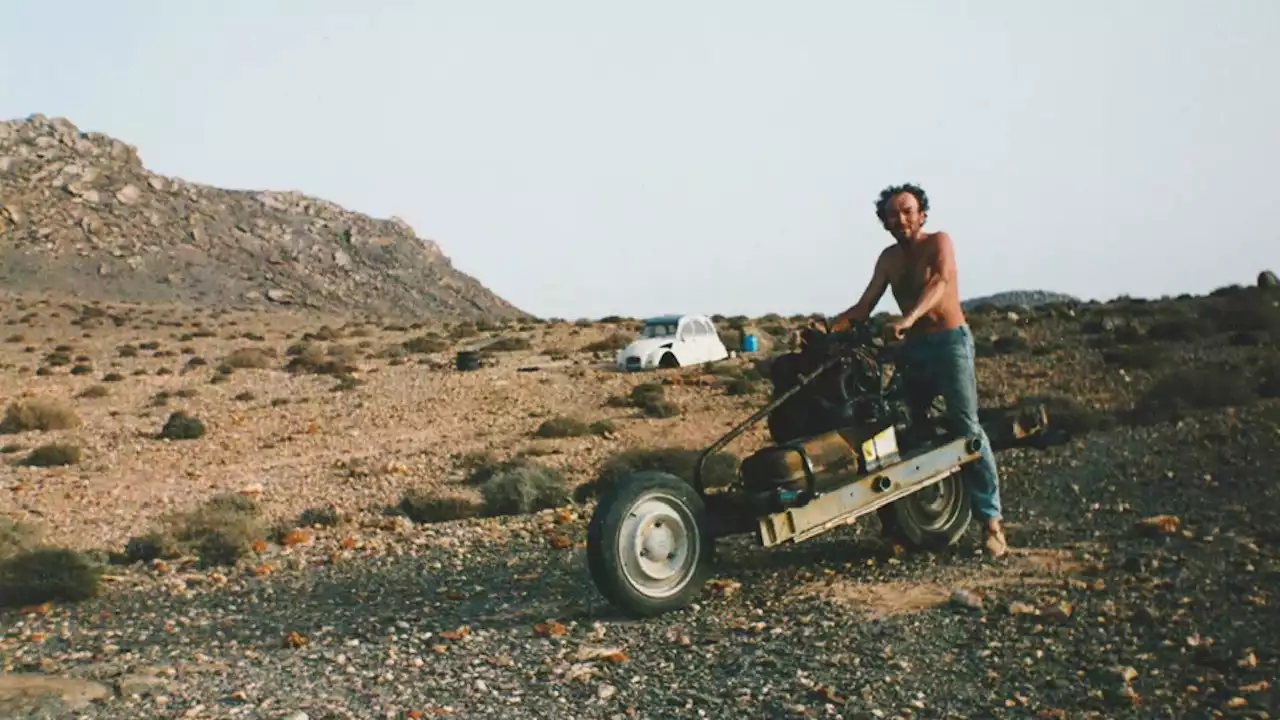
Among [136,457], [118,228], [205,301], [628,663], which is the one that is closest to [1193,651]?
[628,663]

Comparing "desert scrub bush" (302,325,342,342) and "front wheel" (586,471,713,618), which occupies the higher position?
"desert scrub bush" (302,325,342,342)

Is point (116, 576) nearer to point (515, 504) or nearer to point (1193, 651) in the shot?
point (515, 504)

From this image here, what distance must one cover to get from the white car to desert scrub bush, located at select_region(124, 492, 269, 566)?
763 inches

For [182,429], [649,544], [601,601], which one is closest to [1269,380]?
[601,601]

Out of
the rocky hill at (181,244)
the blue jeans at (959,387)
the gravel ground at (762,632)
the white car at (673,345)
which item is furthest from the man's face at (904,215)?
the rocky hill at (181,244)

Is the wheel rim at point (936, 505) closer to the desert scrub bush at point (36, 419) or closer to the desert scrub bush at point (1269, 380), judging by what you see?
the desert scrub bush at point (1269, 380)

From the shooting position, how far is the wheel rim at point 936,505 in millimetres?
7949

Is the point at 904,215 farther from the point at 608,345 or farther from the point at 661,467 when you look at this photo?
the point at 608,345

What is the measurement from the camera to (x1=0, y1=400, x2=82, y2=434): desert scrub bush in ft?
78.6

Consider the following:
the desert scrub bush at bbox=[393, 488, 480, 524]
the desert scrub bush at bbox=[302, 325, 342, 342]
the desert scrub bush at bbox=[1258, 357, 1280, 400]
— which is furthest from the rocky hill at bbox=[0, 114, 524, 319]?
the desert scrub bush at bbox=[1258, 357, 1280, 400]

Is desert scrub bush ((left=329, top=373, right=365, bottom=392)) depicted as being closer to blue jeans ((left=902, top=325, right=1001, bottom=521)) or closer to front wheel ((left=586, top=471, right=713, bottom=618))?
blue jeans ((left=902, top=325, right=1001, bottom=521))

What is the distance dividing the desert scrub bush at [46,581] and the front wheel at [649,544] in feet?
16.0

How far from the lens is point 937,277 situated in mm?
7445

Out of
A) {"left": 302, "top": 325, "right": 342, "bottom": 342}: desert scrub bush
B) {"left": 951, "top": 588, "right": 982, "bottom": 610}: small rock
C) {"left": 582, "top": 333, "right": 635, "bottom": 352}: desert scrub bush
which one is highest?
{"left": 302, "top": 325, "right": 342, "bottom": 342}: desert scrub bush
